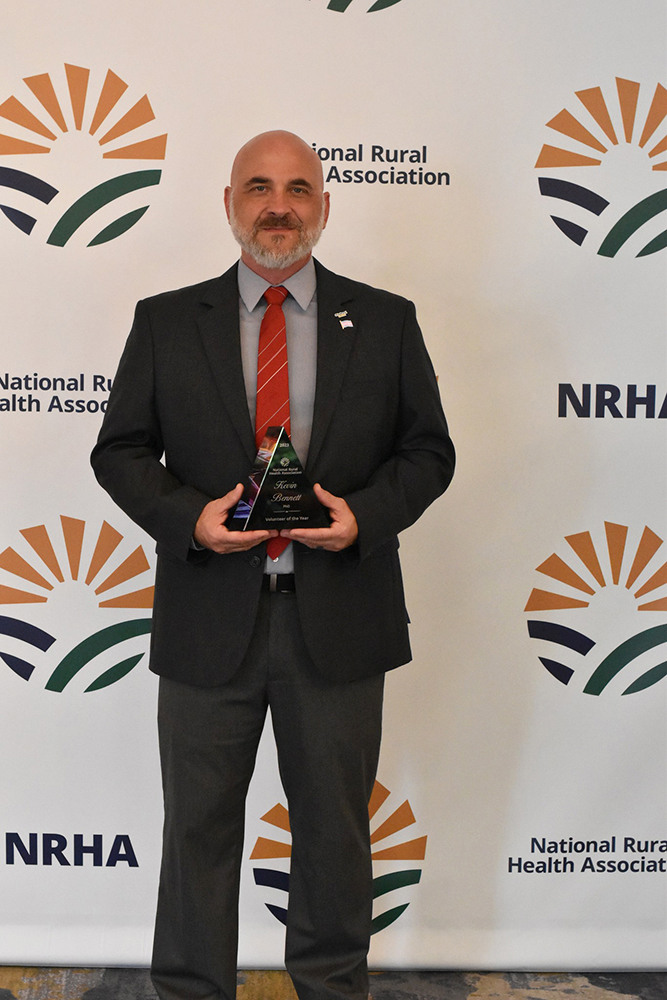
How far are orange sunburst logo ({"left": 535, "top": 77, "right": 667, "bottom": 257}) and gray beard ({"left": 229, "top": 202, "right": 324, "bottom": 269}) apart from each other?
84 cm

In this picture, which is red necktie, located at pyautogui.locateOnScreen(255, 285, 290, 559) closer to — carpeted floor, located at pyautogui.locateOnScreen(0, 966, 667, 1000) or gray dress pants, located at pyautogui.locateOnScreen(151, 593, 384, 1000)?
gray dress pants, located at pyautogui.locateOnScreen(151, 593, 384, 1000)

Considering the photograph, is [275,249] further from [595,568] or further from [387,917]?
[387,917]

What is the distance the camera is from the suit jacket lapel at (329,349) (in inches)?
71.1

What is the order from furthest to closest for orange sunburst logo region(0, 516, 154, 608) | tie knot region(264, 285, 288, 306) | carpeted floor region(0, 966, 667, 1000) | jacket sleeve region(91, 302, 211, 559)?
orange sunburst logo region(0, 516, 154, 608), carpeted floor region(0, 966, 667, 1000), tie knot region(264, 285, 288, 306), jacket sleeve region(91, 302, 211, 559)

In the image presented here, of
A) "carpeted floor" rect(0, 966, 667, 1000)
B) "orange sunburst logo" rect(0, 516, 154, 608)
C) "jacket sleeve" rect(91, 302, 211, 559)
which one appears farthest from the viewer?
"orange sunburst logo" rect(0, 516, 154, 608)

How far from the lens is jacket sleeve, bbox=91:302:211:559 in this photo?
1.77 meters

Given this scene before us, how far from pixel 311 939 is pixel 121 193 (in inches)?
69.3

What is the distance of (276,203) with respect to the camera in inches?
72.9

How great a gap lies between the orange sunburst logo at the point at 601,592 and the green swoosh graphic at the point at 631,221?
691 millimetres

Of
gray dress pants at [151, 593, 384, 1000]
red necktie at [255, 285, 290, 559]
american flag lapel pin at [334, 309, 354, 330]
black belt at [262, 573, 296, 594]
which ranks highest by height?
american flag lapel pin at [334, 309, 354, 330]

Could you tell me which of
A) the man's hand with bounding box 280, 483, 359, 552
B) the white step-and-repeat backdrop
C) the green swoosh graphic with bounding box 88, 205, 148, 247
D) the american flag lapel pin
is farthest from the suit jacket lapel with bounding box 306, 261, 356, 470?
the green swoosh graphic with bounding box 88, 205, 148, 247

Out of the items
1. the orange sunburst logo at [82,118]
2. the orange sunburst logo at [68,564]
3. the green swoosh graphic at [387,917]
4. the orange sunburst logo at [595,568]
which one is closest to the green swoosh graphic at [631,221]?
the orange sunburst logo at [595,568]

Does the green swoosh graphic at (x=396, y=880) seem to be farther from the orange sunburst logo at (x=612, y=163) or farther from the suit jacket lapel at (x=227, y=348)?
the orange sunburst logo at (x=612, y=163)

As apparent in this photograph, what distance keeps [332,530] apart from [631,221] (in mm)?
1283
